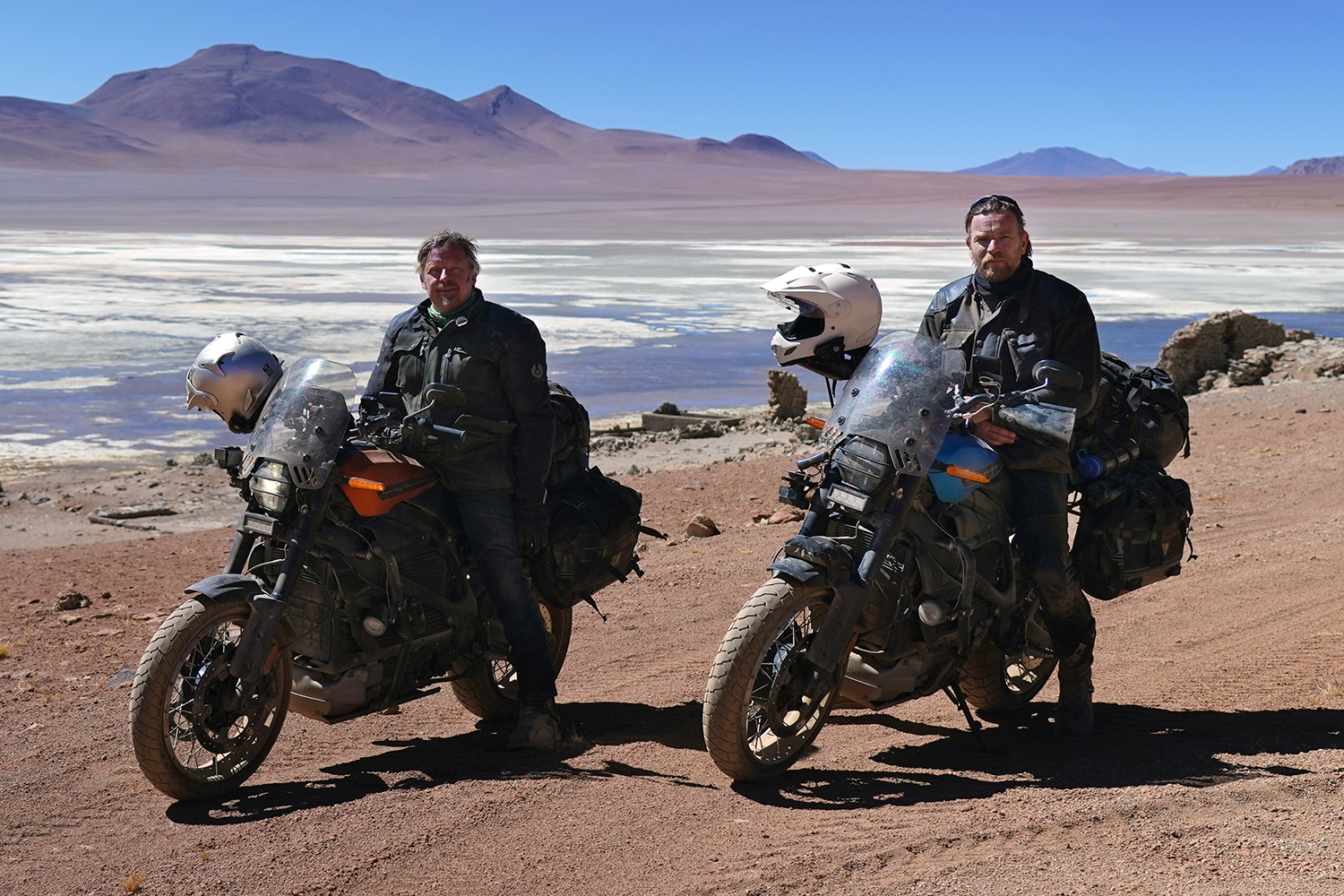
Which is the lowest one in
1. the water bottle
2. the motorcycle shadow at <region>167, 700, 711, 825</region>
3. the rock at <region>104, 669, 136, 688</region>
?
the rock at <region>104, 669, 136, 688</region>

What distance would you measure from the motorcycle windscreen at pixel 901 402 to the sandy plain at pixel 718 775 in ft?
3.61

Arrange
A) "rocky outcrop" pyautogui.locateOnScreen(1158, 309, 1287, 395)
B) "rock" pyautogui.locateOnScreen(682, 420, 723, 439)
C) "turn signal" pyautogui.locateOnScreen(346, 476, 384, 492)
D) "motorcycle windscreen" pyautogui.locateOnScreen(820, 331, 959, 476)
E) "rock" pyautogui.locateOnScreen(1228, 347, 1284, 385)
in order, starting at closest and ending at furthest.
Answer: "motorcycle windscreen" pyautogui.locateOnScreen(820, 331, 959, 476)
"turn signal" pyautogui.locateOnScreen(346, 476, 384, 492)
"rock" pyautogui.locateOnScreen(682, 420, 723, 439)
"rock" pyautogui.locateOnScreen(1228, 347, 1284, 385)
"rocky outcrop" pyautogui.locateOnScreen(1158, 309, 1287, 395)

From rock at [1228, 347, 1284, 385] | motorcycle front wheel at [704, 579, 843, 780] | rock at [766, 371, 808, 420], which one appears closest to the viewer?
motorcycle front wheel at [704, 579, 843, 780]

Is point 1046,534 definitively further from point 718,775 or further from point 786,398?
point 786,398

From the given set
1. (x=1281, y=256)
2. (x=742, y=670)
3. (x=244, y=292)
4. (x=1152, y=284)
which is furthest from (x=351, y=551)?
(x=1281, y=256)

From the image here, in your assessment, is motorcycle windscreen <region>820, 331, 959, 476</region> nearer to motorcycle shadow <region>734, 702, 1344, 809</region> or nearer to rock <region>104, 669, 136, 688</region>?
motorcycle shadow <region>734, 702, 1344, 809</region>

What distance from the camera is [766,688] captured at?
4625mm

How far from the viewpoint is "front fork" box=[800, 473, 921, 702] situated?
4500 millimetres

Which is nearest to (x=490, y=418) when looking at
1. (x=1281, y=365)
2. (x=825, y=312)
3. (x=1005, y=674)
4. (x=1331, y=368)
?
(x=825, y=312)

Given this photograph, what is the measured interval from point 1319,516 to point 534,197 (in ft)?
500

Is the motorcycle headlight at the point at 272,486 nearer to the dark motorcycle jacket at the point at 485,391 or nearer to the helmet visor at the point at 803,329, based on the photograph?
the dark motorcycle jacket at the point at 485,391

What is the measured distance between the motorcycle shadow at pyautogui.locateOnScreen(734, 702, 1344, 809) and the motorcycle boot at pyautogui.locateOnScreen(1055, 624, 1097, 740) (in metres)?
0.05

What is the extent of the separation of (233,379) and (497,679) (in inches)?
66.2

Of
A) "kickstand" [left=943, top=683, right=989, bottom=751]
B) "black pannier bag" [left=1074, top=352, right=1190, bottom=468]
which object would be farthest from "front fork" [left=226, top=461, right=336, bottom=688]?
"black pannier bag" [left=1074, top=352, right=1190, bottom=468]
